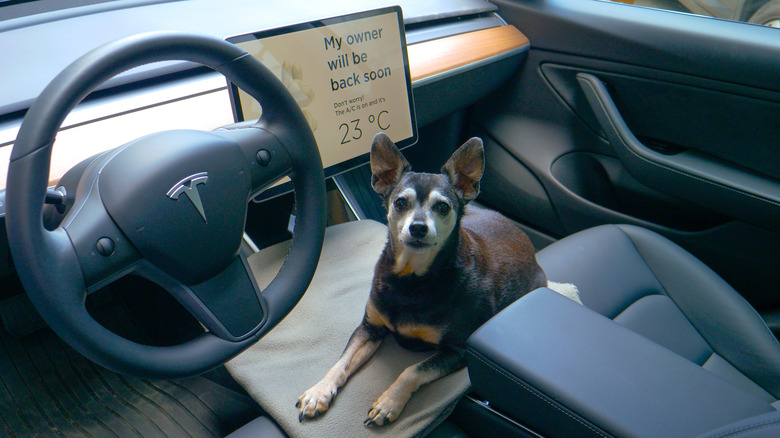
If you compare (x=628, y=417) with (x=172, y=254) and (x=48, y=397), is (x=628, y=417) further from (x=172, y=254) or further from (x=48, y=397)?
(x=48, y=397)

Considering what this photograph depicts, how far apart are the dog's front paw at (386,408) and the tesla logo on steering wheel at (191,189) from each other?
1.43 ft

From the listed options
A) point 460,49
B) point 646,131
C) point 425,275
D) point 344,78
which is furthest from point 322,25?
point 646,131

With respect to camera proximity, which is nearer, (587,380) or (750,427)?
(750,427)

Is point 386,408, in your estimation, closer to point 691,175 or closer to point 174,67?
point 174,67

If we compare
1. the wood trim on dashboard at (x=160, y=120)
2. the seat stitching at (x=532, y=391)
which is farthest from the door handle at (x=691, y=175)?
the seat stitching at (x=532, y=391)

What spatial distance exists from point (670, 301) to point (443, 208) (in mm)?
677

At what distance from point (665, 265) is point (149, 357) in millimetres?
1232

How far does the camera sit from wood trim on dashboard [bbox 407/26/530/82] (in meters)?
1.53

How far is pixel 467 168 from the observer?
109 cm

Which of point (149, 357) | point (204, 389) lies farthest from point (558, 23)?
point (149, 357)

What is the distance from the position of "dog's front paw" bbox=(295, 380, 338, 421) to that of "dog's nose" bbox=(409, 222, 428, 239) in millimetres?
303

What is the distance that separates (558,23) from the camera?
1.83 meters

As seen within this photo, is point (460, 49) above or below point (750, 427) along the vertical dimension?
above

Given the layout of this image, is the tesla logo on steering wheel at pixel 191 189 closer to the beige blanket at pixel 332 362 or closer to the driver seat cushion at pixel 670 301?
the beige blanket at pixel 332 362
